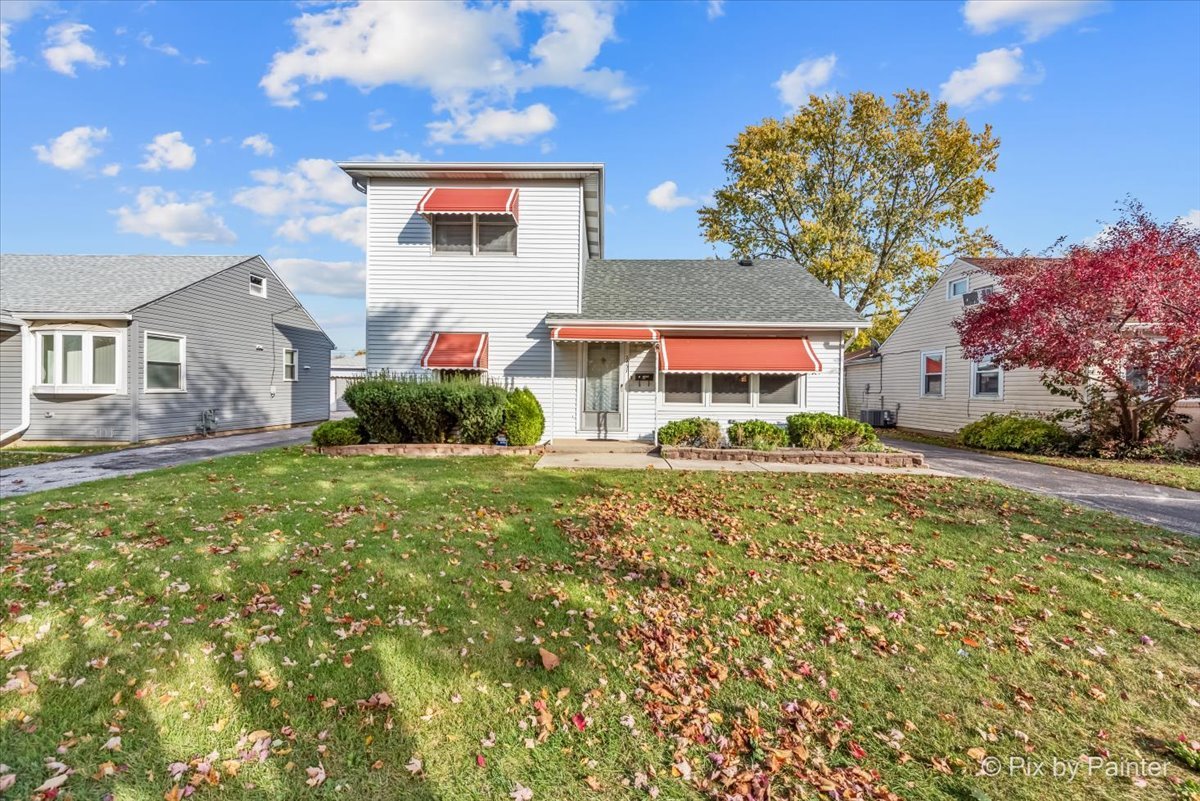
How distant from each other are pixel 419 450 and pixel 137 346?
978 cm

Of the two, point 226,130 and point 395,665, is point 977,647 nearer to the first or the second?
point 395,665

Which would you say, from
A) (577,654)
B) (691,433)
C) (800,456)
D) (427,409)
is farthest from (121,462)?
(800,456)

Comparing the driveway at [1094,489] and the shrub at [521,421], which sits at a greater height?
the shrub at [521,421]

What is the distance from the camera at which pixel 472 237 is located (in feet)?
48.0

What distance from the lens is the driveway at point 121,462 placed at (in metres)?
9.16

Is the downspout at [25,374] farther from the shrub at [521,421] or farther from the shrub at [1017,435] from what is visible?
the shrub at [1017,435]

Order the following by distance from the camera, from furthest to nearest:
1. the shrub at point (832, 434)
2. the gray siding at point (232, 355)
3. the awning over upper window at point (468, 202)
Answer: the gray siding at point (232, 355) < the awning over upper window at point (468, 202) < the shrub at point (832, 434)

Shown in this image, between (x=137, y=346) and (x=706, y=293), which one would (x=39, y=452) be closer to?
(x=137, y=346)

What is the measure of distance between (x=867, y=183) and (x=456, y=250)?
77.8 ft

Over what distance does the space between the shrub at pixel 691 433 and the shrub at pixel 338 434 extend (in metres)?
7.70

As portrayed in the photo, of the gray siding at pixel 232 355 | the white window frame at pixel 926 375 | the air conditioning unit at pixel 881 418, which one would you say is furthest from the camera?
the air conditioning unit at pixel 881 418

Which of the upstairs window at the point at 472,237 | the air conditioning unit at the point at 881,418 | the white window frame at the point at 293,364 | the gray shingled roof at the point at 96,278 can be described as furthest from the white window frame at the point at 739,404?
the white window frame at the point at 293,364

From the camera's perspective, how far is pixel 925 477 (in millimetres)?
10578

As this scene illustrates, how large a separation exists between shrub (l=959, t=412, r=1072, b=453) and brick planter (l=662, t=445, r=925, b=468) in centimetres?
577
